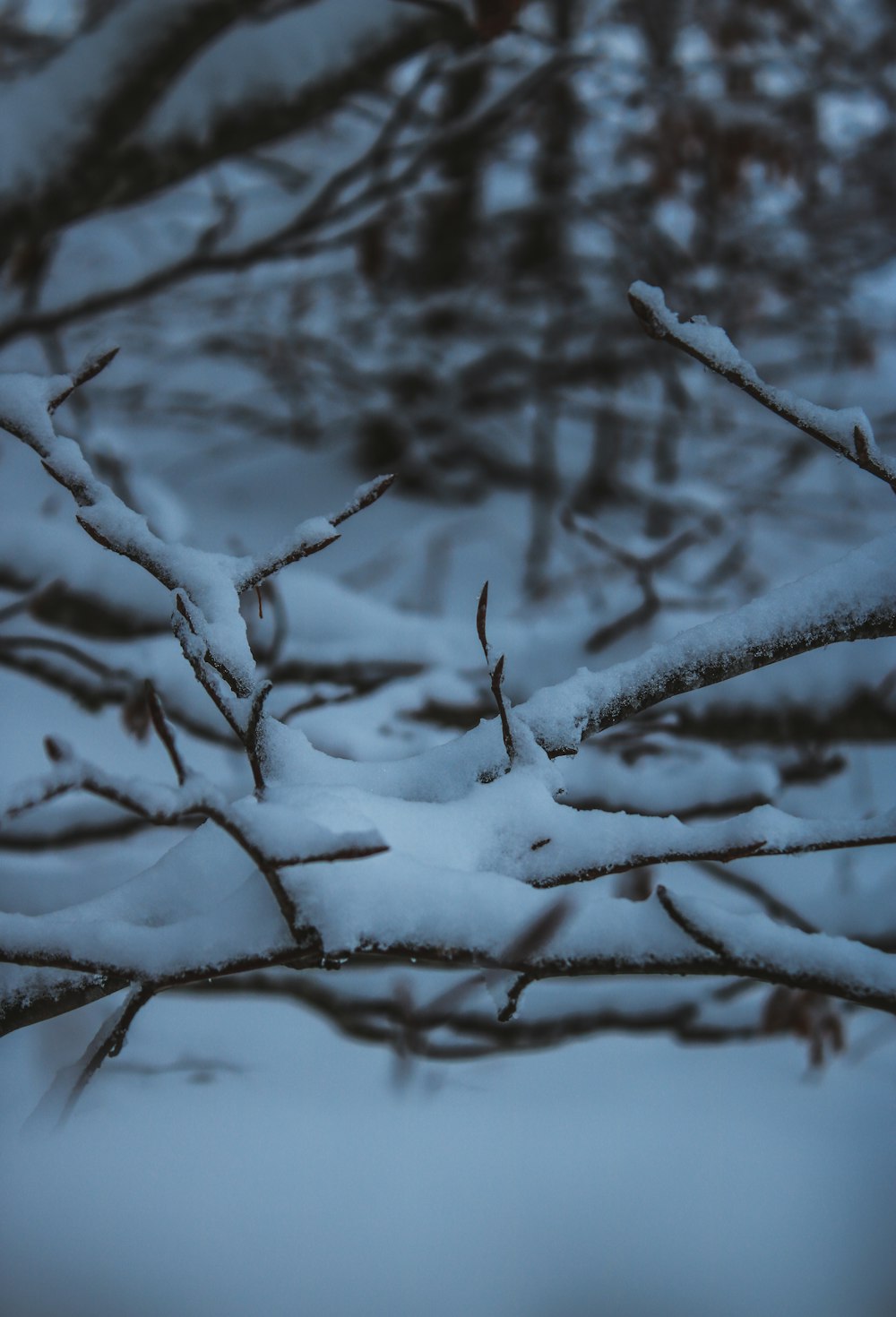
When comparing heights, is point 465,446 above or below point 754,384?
above

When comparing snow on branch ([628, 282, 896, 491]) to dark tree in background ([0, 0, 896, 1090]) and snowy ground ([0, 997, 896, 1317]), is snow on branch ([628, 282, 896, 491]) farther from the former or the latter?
snowy ground ([0, 997, 896, 1317])

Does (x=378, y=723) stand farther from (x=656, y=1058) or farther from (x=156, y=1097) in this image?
(x=656, y=1058)

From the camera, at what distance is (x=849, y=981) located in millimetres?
493

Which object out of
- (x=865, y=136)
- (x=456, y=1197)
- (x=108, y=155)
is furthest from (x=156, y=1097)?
(x=865, y=136)

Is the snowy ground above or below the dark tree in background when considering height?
below

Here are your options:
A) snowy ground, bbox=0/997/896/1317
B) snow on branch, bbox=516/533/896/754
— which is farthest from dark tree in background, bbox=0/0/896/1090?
snowy ground, bbox=0/997/896/1317

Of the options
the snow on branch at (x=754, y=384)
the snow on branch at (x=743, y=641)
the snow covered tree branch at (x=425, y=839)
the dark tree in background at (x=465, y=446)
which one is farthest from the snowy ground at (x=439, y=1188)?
the snow on branch at (x=754, y=384)

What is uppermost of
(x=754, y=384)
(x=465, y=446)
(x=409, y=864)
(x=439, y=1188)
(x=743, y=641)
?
(x=465, y=446)

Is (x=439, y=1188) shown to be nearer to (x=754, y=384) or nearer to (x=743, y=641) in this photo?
(x=743, y=641)

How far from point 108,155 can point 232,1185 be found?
1666 mm

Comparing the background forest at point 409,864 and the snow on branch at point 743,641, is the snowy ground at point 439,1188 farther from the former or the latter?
the snow on branch at point 743,641

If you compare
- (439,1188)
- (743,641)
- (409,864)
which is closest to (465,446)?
(439,1188)

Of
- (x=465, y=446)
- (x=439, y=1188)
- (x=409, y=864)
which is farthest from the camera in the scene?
(x=465, y=446)

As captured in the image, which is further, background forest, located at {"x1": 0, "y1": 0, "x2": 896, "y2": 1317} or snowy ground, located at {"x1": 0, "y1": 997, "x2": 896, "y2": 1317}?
snowy ground, located at {"x1": 0, "y1": 997, "x2": 896, "y2": 1317}
